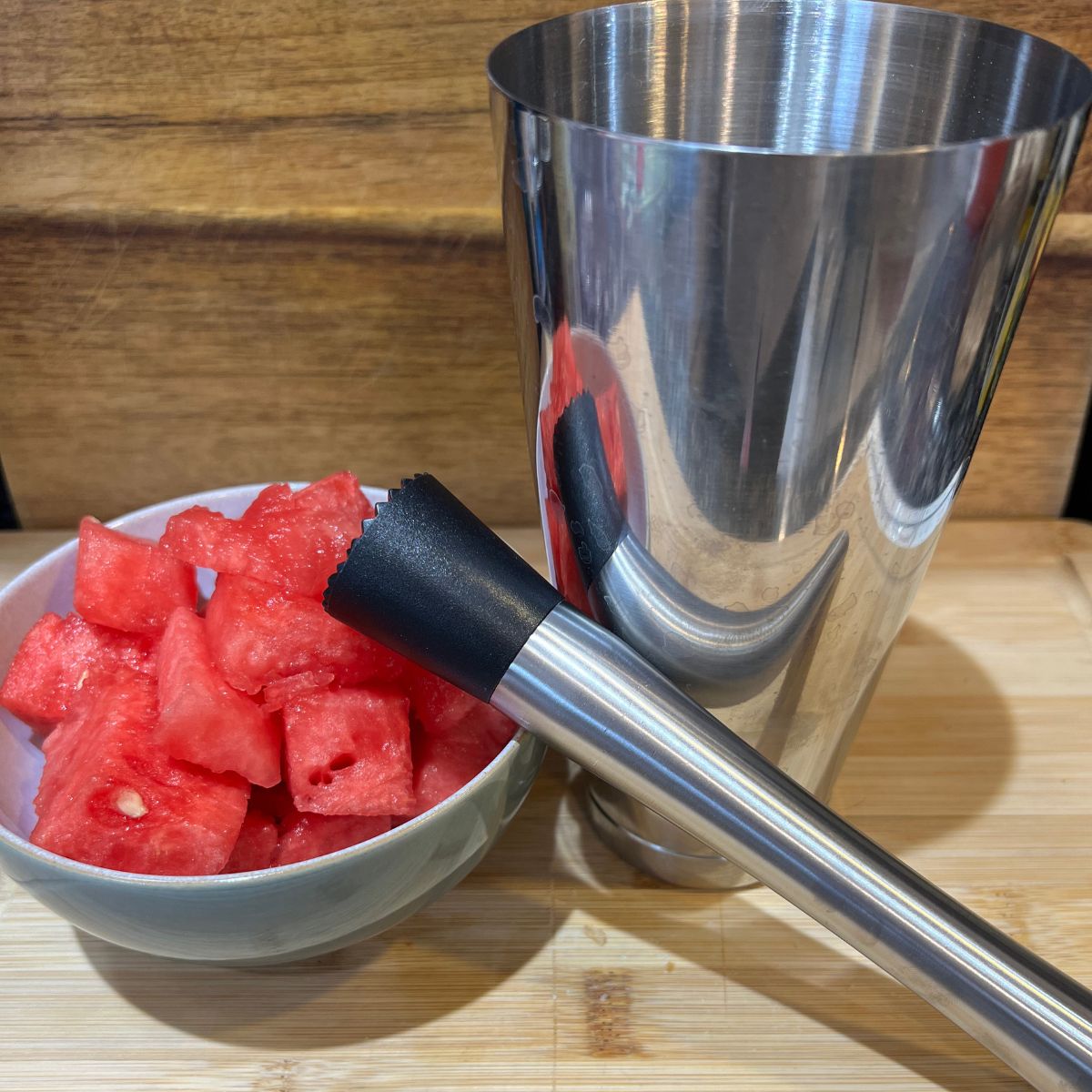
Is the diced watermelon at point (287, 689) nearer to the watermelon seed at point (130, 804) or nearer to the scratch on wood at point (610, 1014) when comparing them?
A: the watermelon seed at point (130, 804)

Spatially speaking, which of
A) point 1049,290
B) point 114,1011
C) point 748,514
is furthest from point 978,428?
point 114,1011

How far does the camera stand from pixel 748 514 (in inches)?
16.3

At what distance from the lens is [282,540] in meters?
0.50

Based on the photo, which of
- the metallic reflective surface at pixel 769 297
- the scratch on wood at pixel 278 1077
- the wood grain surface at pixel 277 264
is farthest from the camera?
the wood grain surface at pixel 277 264

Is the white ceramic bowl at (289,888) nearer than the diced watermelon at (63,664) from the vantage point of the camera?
Yes

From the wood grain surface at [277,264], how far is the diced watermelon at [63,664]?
0.24 m

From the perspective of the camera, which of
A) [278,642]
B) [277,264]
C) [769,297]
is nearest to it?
[769,297]

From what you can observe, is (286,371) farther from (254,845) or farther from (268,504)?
(254,845)

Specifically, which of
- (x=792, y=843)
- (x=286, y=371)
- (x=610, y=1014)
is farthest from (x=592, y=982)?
(x=286, y=371)

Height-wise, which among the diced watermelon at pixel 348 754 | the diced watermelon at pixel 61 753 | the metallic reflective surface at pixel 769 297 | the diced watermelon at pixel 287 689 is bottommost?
the diced watermelon at pixel 61 753

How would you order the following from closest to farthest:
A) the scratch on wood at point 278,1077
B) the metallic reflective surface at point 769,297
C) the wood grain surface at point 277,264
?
1. the metallic reflective surface at point 769,297
2. the scratch on wood at point 278,1077
3. the wood grain surface at point 277,264

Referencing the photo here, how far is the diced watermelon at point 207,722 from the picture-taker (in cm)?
43

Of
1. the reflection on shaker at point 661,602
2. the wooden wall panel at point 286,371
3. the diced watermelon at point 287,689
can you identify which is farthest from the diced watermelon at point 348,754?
the wooden wall panel at point 286,371

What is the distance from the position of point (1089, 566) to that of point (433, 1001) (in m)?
0.50
